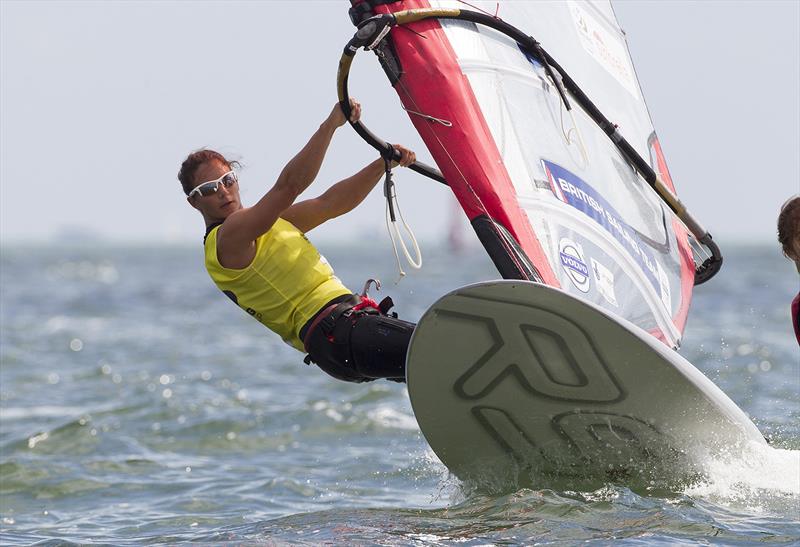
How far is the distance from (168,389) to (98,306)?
12784mm

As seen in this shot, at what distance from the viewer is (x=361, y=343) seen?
186 inches

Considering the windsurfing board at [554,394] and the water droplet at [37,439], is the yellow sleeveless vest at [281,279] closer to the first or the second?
the windsurfing board at [554,394]

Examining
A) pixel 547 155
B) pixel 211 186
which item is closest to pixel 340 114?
pixel 211 186

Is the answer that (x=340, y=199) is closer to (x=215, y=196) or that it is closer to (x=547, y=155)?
(x=215, y=196)

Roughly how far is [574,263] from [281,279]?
1.23 meters

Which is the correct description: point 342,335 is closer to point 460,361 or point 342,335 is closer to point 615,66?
point 460,361

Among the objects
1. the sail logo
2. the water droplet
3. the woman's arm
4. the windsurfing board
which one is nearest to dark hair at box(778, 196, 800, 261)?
the windsurfing board

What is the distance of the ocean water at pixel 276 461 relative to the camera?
4746 mm

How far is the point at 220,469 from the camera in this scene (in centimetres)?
753

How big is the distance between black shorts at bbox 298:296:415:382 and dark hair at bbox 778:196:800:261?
1.48m

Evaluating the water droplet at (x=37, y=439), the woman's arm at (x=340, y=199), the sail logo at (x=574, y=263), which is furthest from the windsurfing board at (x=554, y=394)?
the water droplet at (x=37, y=439)

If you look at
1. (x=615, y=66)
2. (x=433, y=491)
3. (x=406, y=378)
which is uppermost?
(x=615, y=66)

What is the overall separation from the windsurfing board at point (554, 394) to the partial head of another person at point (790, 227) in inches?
23.1

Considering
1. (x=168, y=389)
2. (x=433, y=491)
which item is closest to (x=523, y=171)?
(x=433, y=491)
